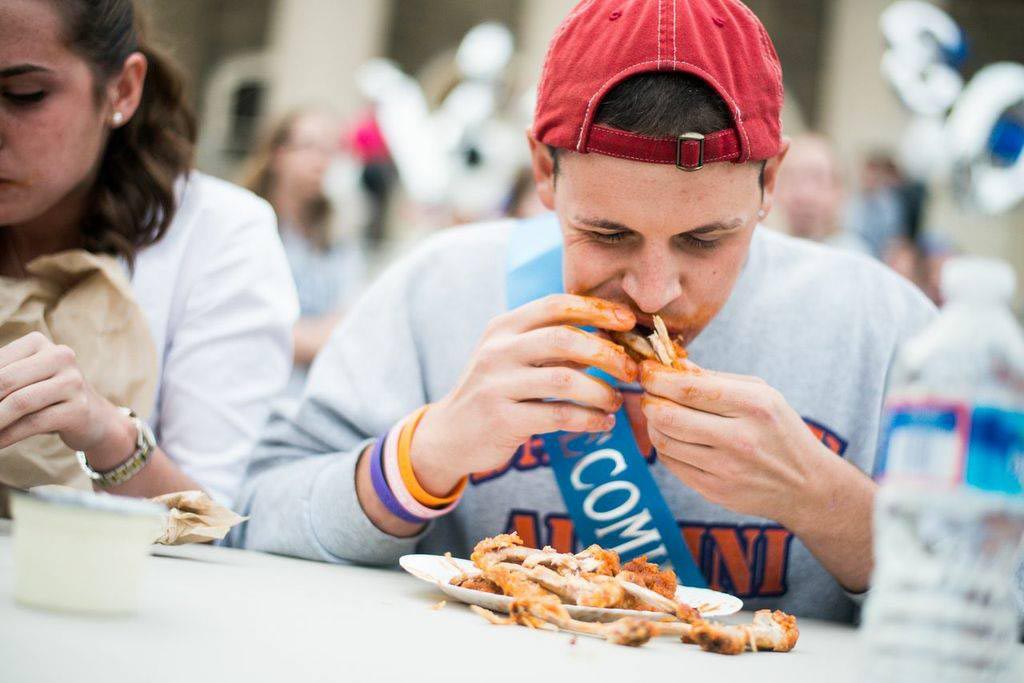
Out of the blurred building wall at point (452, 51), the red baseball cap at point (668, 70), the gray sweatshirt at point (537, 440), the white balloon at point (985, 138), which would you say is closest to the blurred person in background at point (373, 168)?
the blurred building wall at point (452, 51)

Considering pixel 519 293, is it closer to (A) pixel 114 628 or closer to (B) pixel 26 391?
(B) pixel 26 391

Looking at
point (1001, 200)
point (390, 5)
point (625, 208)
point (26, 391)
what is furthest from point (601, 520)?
point (390, 5)

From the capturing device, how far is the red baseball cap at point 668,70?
4.72 ft

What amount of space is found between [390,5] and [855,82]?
232 inches

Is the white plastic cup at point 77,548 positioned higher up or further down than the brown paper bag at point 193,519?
higher up

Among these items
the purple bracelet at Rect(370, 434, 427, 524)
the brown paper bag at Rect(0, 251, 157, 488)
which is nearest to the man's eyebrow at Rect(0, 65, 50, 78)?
the brown paper bag at Rect(0, 251, 157, 488)

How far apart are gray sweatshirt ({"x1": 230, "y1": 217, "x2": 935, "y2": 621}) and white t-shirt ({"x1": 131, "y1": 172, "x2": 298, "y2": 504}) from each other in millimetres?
83

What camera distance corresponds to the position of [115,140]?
203 cm

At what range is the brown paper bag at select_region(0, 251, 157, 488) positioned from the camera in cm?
167

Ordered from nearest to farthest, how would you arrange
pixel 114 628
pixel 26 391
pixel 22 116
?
pixel 114 628
pixel 26 391
pixel 22 116

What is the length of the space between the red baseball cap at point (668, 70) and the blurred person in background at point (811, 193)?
4.39 m

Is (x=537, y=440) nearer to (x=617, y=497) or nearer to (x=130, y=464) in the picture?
(x=617, y=497)

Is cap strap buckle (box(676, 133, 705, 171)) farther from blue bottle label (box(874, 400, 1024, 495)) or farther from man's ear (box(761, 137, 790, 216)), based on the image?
blue bottle label (box(874, 400, 1024, 495))

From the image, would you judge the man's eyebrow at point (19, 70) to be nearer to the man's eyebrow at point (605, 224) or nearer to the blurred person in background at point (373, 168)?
the man's eyebrow at point (605, 224)
